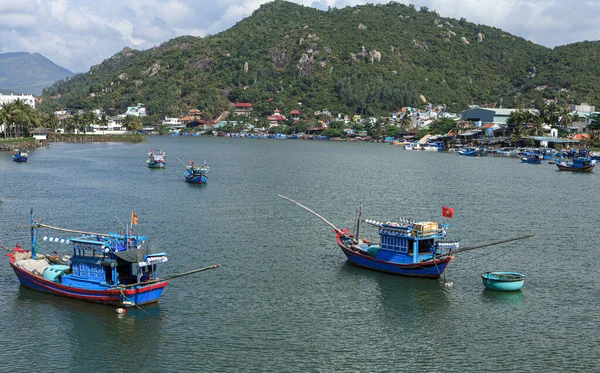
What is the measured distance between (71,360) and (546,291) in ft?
77.7

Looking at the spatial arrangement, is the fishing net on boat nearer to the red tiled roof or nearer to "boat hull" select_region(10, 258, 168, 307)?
"boat hull" select_region(10, 258, 168, 307)

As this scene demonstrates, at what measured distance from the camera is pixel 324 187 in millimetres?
72188

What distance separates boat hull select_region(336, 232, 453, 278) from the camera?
3431 centimetres

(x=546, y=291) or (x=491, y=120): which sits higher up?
(x=491, y=120)

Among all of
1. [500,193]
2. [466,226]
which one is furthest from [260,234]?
[500,193]

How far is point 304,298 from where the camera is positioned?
32094 mm

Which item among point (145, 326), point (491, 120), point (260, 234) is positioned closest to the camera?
point (145, 326)

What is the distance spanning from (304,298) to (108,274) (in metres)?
9.65

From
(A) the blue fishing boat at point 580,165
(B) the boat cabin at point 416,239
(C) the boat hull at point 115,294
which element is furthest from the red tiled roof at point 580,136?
(C) the boat hull at point 115,294

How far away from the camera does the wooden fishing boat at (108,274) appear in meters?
29.3

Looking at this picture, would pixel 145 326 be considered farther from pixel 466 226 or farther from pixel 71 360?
pixel 466 226

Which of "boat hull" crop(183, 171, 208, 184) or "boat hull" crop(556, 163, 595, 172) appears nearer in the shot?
"boat hull" crop(183, 171, 208, 184)

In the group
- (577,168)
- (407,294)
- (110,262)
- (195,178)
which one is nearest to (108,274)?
(110,262)

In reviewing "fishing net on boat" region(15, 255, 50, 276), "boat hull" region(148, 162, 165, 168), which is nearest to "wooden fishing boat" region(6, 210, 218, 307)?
"fishing net on boat" region(15, 255, 50, 276)
